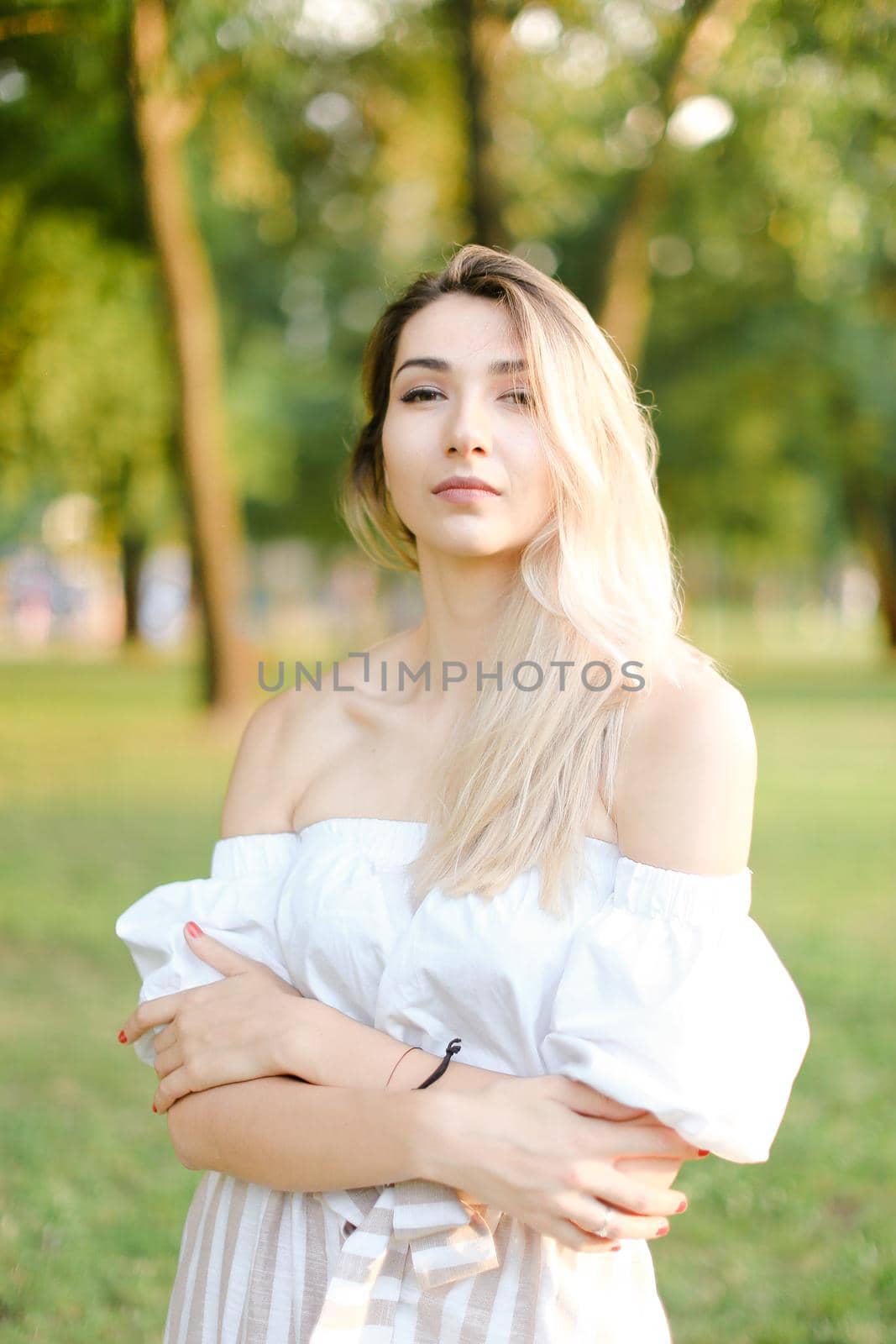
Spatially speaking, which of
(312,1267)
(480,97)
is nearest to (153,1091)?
(312,1267)

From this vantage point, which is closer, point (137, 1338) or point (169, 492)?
point (137, 1338)

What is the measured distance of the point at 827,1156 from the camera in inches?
163

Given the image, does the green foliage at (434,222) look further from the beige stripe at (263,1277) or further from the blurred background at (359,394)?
the beige stripe at (263,1277)

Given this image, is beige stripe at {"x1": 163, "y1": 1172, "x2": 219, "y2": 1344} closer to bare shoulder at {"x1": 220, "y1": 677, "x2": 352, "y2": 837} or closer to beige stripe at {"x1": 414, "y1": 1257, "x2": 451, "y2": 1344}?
beige stripe at {"x1": 414, "y1": 1257, "x2": 451, "y2": 1344}

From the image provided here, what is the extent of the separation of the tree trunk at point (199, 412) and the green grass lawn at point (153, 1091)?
1.76 m

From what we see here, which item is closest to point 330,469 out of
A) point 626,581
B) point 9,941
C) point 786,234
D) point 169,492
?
point 169,492

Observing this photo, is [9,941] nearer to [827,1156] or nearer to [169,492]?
[827,1156]

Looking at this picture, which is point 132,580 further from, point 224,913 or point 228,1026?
point 228,1026

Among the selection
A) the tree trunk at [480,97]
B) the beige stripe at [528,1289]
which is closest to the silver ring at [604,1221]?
the beige stripe at [528,1289]

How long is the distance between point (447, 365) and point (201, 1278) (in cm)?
142

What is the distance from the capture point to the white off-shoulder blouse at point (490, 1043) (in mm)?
1585

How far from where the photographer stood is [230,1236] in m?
1.88

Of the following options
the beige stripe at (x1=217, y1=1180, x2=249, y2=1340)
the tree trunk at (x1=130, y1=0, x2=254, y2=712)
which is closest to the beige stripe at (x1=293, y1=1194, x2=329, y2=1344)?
the beige stripe at (x1=217, y1=1180, x2=249, y2=1340)

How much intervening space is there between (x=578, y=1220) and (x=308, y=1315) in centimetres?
45
